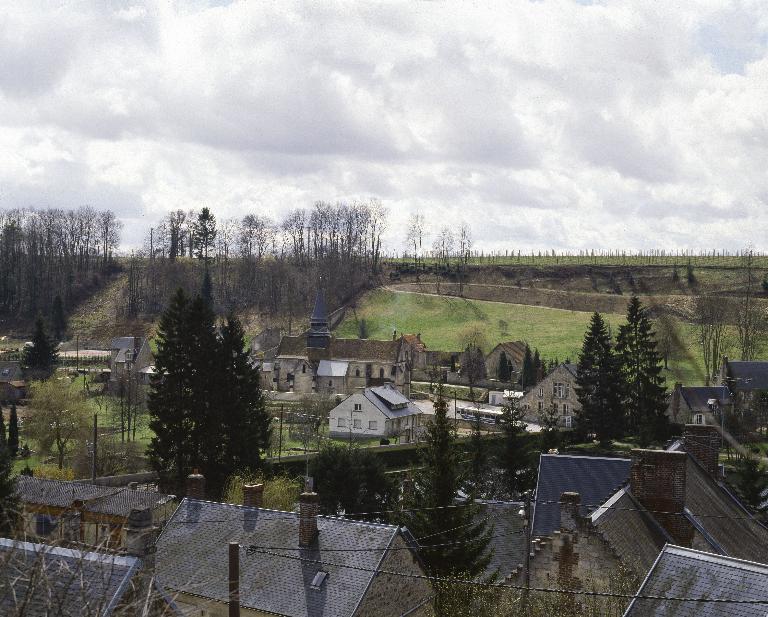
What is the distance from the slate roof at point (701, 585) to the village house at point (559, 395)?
188 feet

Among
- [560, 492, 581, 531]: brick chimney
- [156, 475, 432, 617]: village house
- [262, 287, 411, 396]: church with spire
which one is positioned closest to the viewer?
[560, 492, 581, 531]: brick chimney

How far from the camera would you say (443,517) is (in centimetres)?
2558

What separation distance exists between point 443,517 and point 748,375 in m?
51.1

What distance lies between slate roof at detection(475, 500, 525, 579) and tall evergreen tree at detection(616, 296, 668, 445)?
35363 mm

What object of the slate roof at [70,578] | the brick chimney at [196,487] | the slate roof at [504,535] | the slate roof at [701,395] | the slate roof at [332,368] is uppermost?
the slate roof at [70,578]

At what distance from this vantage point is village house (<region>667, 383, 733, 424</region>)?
210 ft

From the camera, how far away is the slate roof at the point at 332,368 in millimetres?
90812

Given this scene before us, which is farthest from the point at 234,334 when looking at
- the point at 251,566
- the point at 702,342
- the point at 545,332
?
the point at 545,332

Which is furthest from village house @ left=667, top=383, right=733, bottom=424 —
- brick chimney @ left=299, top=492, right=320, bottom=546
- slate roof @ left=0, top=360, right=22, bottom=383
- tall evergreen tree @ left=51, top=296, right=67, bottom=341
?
tall evergreen tree @ left=51, top=296, right=67, bottom=341

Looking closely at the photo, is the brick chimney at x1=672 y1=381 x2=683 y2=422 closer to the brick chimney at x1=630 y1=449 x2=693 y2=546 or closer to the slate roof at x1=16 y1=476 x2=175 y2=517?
the slate roof at x1=16 y1=476 x2=175 y2=517

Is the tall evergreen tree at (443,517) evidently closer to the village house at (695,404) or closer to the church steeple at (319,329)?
the village house at (695,404)

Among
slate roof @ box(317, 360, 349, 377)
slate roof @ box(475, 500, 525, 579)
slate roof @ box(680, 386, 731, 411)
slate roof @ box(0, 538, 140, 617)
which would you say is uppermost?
slate roof @ box(0, 538, 140, 617)

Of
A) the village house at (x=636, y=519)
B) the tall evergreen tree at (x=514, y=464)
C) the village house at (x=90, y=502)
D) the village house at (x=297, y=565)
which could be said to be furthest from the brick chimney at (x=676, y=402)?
the village house at (x=297, y=565)

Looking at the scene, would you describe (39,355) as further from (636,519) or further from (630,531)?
(630,531)
